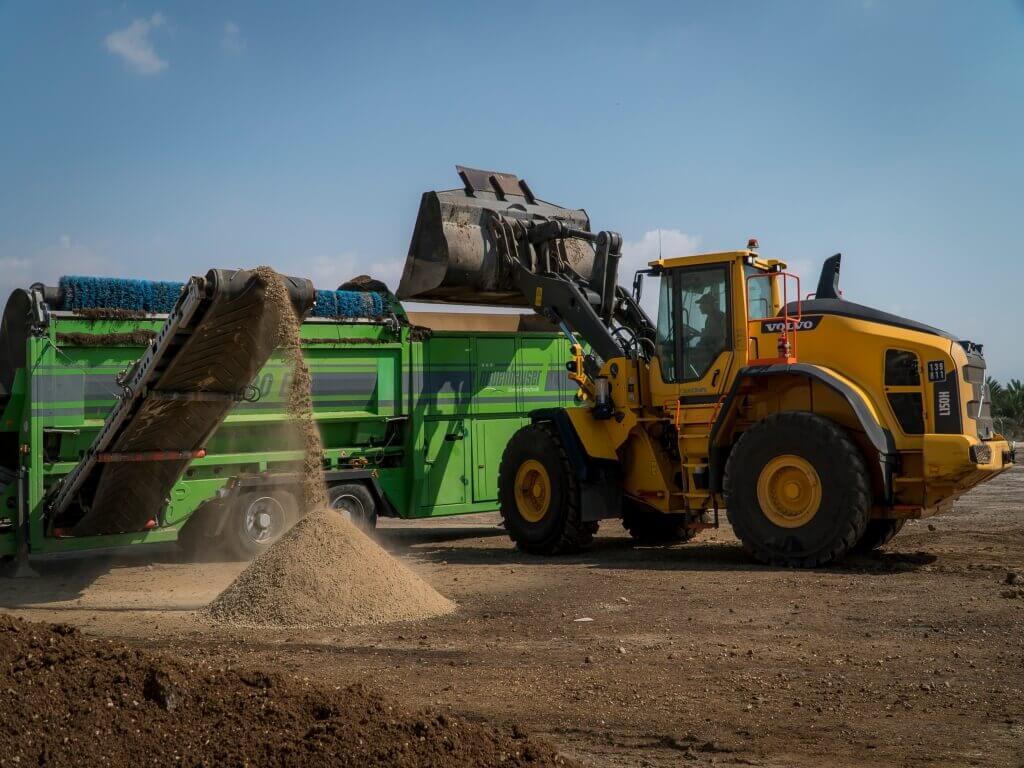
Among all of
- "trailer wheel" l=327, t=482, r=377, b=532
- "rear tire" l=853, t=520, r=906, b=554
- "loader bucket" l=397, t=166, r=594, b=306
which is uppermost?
"loader bucket" l=397, t=166, r=594, b=306

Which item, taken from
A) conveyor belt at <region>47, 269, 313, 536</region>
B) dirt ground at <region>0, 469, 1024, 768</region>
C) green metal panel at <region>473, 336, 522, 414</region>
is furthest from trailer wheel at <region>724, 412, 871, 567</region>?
green metal panel at <region>473, 336, 522, 414</region>

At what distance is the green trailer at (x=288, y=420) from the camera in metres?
10.6

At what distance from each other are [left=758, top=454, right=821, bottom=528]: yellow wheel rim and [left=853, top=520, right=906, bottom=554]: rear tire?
1042mm

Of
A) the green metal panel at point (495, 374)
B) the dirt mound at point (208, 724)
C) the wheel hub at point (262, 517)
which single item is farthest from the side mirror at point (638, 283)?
the dirt mound at point (208, 724)

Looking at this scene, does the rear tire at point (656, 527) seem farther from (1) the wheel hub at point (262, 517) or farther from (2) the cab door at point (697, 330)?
(1) the wheel hub at point (262, 517)

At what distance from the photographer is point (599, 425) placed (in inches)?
455

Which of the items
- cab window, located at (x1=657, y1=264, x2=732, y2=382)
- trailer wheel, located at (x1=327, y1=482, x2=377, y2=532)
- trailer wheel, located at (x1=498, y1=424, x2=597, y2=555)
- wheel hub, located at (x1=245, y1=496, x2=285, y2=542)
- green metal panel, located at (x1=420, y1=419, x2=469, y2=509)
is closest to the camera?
cab window, located at (x1=657, y1=264, x2=732, y2=382)

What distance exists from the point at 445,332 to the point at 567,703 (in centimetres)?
834

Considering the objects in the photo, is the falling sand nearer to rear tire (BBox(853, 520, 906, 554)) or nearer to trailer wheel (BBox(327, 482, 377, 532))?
trailer wheel (BBox(327, 482, 377, 532))

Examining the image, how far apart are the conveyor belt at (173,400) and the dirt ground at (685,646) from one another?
782 mm

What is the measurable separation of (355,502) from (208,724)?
26.7 ft

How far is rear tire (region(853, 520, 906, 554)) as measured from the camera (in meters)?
10.5

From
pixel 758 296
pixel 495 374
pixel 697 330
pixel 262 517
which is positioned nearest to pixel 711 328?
pixel 697 330

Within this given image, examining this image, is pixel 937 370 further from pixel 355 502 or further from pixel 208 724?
pixel 208 724
